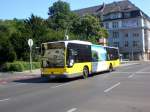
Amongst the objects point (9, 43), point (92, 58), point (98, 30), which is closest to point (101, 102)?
point (92, 58)

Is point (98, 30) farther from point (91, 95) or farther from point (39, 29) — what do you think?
point (91, 95)

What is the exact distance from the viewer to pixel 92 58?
30734 mm

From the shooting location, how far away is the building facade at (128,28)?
381ft

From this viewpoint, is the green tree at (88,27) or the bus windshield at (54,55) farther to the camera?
the green tree at (88,27)

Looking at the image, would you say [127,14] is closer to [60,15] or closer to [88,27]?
[60,15]

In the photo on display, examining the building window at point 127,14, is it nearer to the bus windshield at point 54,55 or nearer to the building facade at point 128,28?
the building facade at point 128,28

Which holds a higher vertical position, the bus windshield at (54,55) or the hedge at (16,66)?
the bus windshield at (54,55)

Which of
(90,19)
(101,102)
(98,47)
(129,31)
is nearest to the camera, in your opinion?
(101,102)

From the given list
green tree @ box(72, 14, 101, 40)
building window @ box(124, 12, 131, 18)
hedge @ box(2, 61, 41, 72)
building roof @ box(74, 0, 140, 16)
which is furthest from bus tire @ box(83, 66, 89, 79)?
building window @ box(124, 12, 131, 18)

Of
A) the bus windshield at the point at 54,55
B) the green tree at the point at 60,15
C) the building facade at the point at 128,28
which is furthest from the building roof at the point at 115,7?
the bus windshield at the point at 54,55

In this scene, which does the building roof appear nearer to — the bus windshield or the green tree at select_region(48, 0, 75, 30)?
the green tree at select_region(48, 0, 75, 30)

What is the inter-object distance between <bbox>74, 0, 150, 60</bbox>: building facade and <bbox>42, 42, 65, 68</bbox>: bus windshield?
89686mm

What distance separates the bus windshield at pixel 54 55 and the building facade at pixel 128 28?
89.7m

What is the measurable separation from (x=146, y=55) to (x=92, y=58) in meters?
92.1
